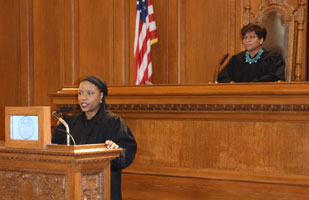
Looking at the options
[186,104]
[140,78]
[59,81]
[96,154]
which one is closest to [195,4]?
[140,78]

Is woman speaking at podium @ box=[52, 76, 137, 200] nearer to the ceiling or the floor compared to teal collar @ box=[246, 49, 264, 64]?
nearer to the floor

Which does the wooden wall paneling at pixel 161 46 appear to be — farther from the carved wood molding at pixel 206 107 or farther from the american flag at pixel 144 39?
the carved wood molding at pixel 206 107

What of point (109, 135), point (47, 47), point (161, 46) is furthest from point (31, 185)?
point (47, 47)

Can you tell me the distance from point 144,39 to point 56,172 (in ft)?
14.5

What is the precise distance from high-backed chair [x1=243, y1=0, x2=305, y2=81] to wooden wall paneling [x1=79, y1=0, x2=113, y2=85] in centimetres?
241

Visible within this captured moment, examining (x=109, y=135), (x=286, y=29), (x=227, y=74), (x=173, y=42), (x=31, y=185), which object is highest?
(x=286, y=29)

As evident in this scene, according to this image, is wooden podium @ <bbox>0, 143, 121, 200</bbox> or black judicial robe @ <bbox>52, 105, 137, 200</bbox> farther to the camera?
black judicial robe @ <bbox>52, 105, 137, 200</bbox>

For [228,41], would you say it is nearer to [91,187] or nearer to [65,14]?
[65,14]

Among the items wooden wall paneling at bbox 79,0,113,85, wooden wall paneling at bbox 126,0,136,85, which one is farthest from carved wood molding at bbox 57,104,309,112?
wooden wall paneling at bbox 79,0,113,85

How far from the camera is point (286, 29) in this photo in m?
6.09

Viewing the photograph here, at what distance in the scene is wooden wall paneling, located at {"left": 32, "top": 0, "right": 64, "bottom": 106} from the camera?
8133mm

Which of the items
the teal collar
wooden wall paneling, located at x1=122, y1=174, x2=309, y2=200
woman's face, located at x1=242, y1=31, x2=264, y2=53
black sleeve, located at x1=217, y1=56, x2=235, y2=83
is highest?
woman's face, located at x1=242, y1=31, x2=264, y2=53

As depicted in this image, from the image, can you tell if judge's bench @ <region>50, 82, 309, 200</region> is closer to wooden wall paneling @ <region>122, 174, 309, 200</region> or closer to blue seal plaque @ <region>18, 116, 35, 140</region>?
wooden wall paneling @ <region>122, 174, 309, 200</region>

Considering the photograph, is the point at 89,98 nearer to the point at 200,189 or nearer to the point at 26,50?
the point at 200,189
